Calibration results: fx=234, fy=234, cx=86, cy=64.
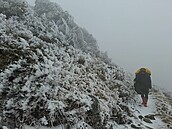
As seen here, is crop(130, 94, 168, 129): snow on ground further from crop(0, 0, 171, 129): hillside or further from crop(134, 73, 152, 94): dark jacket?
crop(134, 73, 152, 94): dark jacket

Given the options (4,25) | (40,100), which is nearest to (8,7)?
(4,25)

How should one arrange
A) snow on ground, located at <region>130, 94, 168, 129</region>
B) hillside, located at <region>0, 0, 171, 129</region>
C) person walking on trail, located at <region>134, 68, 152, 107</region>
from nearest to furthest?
1. hillside, located at <region>0, 0, 171, 129</region>
2. snow on ground, located at <region>130, 94, 168, 129</region>
3. person walking on trail, located at <region>134, 68, 152, 107</region>

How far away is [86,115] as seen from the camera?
20.2ft

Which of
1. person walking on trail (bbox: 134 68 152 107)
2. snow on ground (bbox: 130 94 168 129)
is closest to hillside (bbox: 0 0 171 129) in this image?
snow on ground (bbox: 130 94 168 129)

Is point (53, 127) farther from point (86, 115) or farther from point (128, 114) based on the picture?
point (128, 114)

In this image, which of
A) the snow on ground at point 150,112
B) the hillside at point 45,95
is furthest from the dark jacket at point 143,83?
the hillside at point 45,95

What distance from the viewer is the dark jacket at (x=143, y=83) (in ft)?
35.4

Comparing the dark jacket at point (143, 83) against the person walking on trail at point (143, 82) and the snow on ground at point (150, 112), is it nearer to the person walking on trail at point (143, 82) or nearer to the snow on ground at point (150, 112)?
the person walking on trail at point (143, 82)

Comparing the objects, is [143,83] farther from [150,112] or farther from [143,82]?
[150,112]

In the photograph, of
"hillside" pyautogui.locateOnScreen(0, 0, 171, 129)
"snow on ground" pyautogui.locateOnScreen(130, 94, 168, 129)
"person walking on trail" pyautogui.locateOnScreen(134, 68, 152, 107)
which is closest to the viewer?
"hillside" pyautogui.locateOnScreen(0, 0, 171, 129)

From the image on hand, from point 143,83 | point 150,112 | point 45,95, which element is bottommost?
point 45,95

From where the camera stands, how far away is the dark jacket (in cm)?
1079

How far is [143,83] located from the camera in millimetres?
10867

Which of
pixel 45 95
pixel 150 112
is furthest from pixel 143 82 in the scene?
pixel 45 95
